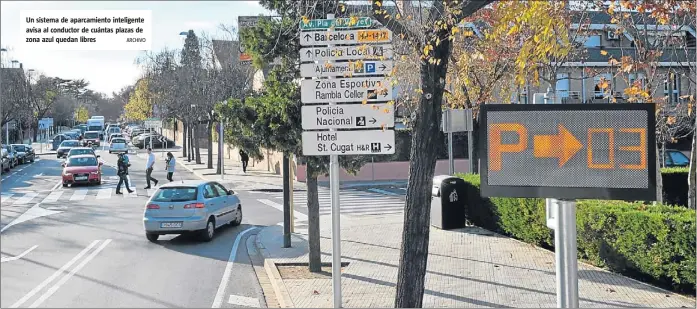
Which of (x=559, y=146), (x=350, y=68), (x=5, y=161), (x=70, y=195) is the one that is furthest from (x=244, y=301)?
(x=5, y=161)

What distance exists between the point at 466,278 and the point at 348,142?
436 centimetres

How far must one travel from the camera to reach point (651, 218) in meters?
9.22

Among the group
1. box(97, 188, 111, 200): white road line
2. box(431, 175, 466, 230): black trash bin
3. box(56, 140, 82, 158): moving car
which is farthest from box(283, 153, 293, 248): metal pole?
box(56, 140, 82, 158): moving car

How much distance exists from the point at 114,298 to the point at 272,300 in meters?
2.24

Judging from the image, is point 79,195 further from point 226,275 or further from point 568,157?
point 568,157

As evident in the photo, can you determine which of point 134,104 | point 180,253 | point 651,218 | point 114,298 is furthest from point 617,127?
point 134,104

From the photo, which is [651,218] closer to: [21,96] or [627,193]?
[627,193]

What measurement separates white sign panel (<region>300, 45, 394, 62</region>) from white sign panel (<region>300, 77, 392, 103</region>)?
0.26 metres

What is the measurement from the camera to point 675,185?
18547mm

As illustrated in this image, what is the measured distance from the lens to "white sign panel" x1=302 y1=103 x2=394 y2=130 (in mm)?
6820

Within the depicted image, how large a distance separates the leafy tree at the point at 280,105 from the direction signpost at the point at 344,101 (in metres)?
3.89

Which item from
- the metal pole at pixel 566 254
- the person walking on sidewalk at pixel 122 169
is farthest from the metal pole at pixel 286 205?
A: the person walking on sidewalk at pixel 122 169

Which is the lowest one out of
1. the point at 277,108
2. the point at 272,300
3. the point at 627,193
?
the point at 272,300

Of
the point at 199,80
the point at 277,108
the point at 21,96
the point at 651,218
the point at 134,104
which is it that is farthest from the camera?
the point at 134,104
